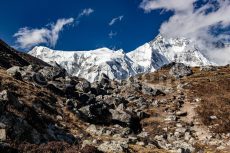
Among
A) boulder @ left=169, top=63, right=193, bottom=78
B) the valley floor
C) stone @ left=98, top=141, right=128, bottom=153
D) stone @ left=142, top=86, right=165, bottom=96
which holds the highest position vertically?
boulder @ left=169, top=63, right=193, bottom=78

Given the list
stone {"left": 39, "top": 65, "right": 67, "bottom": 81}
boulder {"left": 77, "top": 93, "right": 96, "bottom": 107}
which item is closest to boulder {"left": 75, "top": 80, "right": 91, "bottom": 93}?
stone {"left": 39, "top": 65, "right": 67, "bottom": 81}

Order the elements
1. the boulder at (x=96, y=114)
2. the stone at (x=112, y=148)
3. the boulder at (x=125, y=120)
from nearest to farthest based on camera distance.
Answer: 1. the stone at (x=112, y=148)
2. the boulder at (x=96, y=114)
3. the boulder at (x=125, y=120)

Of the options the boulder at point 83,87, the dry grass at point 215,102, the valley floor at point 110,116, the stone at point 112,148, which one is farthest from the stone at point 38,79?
the stone at point 112,148

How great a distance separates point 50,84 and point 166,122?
21537 millimetres

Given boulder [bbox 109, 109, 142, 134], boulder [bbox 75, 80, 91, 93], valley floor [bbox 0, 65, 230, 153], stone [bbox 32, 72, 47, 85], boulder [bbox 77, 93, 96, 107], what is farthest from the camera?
boulder [bbox 75, 80, 91, 93]

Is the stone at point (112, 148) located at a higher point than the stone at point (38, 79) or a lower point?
lower

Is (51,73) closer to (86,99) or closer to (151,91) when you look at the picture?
(86,99)

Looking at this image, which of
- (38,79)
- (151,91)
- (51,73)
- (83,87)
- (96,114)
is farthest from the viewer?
(151,91)

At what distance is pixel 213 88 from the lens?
8650 centimetres

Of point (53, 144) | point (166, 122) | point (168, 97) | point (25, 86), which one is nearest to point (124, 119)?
point (166, 122)

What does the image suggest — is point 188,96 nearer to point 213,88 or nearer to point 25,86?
point 213,88

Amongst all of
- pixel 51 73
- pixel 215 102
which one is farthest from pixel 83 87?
pixel 215 102

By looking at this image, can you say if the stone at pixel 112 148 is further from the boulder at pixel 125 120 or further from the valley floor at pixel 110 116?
the boulder at pixel 125 120

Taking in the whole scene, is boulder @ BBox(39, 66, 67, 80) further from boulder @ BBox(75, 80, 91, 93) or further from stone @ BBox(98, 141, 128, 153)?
stone @ BBox(98, 141, 128, 153)
